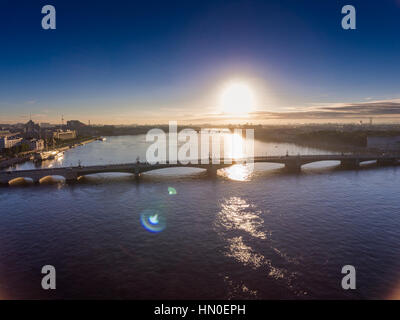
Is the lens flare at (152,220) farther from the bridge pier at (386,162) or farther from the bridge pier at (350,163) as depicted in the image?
the bridge pier at (386,162)

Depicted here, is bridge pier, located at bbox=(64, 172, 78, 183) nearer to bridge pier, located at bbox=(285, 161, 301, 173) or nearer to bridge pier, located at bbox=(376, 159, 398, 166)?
bridge pier, located at bbox=(285, 161, 301, 173)

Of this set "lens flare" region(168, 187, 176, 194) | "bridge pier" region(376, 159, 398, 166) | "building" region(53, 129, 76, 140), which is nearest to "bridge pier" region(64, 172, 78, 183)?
"lens flare" region(168, 187, 176, 194)

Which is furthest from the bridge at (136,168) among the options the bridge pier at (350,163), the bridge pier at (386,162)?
the bridge pier at (386,162)

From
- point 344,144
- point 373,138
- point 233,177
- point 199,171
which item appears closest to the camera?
point 233,177
